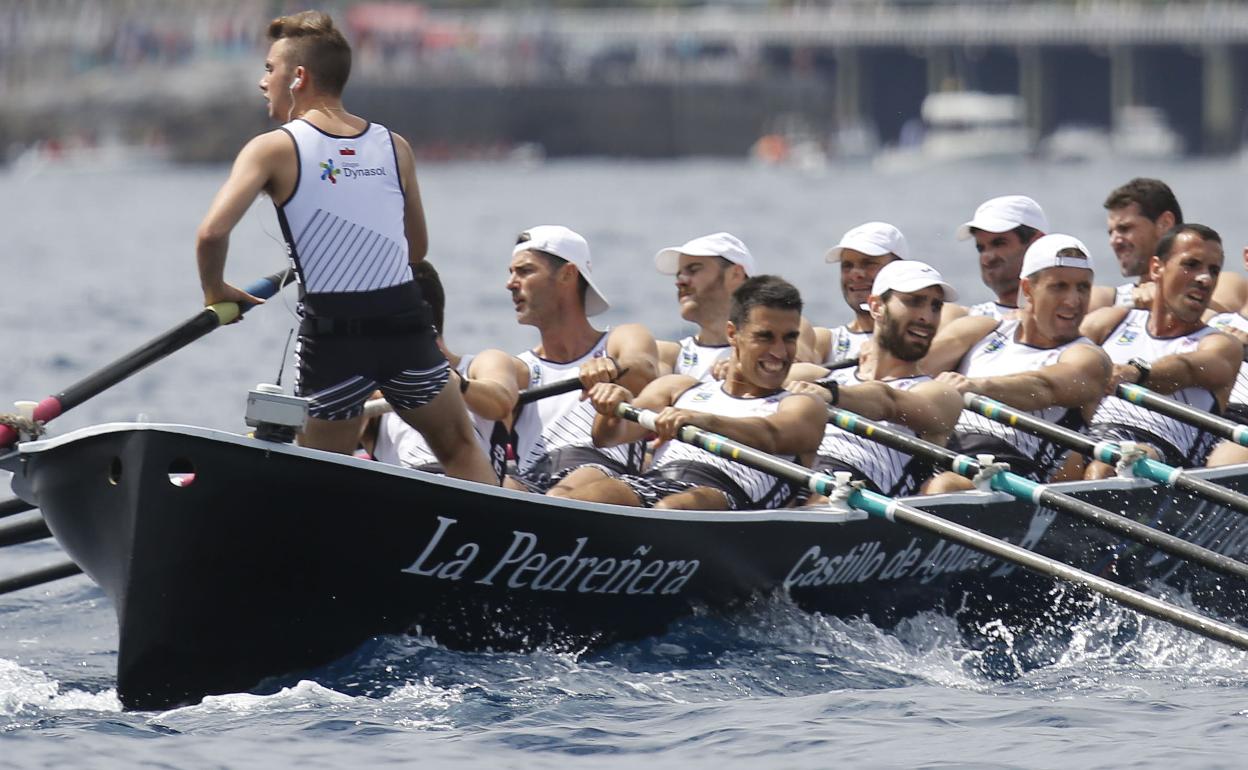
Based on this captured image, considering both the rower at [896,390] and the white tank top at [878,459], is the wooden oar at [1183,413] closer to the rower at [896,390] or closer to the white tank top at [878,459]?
the rower at [896,390]

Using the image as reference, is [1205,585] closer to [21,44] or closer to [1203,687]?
[1203,687]

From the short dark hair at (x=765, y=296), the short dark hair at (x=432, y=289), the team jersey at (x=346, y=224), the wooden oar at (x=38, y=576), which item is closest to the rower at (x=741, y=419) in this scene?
the short dark hair at (x=765, y=296)

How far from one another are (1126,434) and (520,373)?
9.73ft

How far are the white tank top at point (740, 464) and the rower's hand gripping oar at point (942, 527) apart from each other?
0.26 metres

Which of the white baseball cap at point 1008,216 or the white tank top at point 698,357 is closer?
the white tank top at point 698,357

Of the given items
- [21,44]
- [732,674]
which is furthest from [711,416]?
[21,44]

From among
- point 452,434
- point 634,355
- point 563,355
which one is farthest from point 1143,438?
point 452,434

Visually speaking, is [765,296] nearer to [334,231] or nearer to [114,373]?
[334,231]

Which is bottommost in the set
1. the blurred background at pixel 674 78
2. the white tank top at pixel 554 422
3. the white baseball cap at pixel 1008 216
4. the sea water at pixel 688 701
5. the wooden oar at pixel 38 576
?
the sea water at pixel 688 701

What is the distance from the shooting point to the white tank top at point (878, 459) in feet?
30.5

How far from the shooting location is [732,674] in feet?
27.1

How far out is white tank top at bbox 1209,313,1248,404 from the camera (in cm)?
1074

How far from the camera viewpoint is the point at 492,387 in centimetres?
898

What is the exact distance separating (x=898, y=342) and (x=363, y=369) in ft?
9.54
